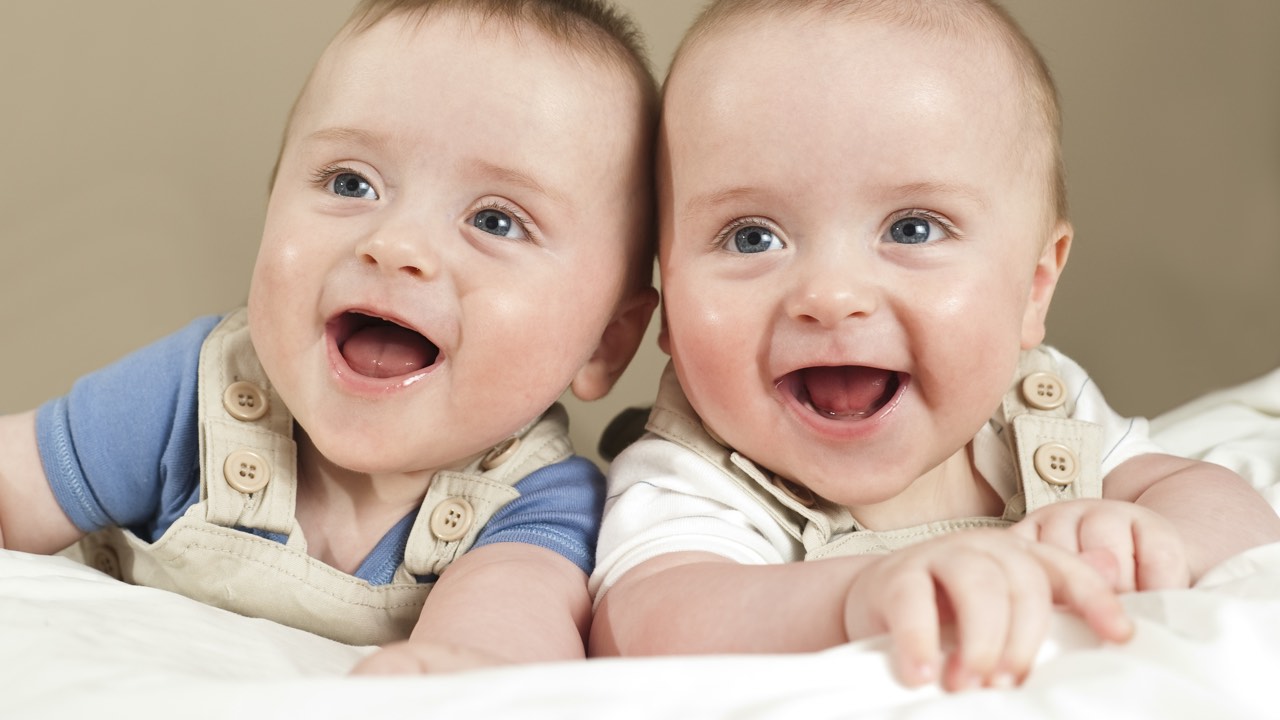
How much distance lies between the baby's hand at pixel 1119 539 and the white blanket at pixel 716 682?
30 mm

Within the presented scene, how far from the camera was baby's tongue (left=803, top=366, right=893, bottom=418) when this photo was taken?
1.00 meters

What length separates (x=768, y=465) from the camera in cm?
102

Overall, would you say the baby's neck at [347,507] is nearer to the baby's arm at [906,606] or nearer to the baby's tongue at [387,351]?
the baby's tongue at [387,351]

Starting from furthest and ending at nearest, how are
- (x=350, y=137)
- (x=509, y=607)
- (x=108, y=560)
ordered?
(x=108, y=560) < (x=350, y=137) < (x=509, y=607)

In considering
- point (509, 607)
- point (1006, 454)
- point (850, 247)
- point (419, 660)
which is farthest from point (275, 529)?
point (1006, 454)

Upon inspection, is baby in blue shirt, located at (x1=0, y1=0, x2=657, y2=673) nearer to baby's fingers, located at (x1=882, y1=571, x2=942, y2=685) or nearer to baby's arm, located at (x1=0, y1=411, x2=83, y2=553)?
baby's arm, located at (x1=0, y1=411, x2=83, y2=553)

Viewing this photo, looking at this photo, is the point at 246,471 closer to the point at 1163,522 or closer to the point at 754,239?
the point at 754,239

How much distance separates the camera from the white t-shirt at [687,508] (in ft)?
3.24

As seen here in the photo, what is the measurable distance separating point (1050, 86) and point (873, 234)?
25 centimetres

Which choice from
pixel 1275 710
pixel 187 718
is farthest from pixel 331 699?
pixel 1275 710

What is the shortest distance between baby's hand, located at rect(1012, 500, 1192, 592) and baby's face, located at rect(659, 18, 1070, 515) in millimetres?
160

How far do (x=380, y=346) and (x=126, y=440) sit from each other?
261 mm

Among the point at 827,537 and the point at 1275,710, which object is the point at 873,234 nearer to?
the point at 827,537

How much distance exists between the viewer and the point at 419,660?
726 millimetres
